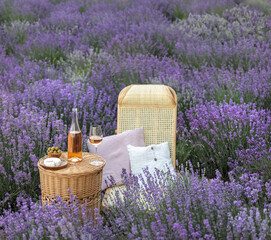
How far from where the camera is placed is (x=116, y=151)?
3395 mm

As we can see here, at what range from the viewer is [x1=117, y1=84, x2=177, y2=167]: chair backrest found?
359cm

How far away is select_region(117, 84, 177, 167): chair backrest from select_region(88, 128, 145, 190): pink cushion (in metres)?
0.14

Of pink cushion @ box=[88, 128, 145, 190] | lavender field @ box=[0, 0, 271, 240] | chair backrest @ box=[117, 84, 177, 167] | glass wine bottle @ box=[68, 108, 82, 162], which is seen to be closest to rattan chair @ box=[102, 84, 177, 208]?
chair backrest @ box=[117, 84, 177, 167]

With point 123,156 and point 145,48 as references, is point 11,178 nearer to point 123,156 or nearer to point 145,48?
point 123,156

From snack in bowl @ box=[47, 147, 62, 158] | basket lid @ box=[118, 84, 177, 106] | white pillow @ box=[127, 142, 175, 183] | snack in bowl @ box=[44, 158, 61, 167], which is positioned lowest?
white pillow @ box=[127, 142, 175, 183]

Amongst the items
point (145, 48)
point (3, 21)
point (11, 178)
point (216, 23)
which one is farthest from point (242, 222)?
point (3, 21)

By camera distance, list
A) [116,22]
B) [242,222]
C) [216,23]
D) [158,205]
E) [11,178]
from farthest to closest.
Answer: [216,23] < [116,22] < [11,178] < [158,205] < [242,222]

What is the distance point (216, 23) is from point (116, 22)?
7.39ft

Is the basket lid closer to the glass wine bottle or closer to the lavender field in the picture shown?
the lavender field

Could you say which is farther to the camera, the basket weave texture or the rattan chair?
the rattan chair

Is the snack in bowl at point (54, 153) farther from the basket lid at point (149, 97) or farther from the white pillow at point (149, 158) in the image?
the basket lid at point (149, 97)

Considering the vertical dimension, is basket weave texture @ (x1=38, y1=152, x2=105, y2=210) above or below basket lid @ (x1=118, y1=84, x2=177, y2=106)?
below

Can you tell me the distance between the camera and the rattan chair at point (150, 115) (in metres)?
3.59

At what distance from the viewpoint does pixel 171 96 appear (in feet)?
11.7
